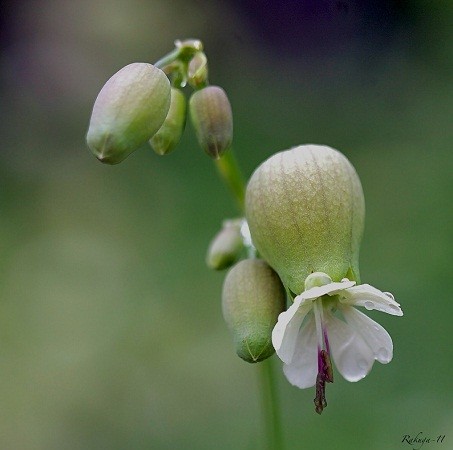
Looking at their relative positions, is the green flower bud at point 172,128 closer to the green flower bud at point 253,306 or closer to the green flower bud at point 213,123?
the green flower bud at point 213,123

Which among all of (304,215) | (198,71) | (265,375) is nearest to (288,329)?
(304,215)

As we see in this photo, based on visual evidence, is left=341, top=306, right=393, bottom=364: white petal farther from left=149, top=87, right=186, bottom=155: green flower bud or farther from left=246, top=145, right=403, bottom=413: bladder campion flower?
left=149, top=87, right=186, bottom=155: green flower bud

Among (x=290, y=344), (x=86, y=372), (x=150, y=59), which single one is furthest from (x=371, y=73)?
(x=290, y=344)

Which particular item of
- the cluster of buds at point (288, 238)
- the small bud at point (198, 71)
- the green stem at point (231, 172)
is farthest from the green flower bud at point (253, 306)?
the small bud at point (198, 71)

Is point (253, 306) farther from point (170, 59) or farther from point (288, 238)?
point (170, 59)

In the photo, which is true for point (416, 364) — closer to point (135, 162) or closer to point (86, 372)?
point (86, 372)

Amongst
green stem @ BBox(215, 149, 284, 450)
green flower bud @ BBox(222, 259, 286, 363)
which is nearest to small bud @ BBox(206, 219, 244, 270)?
green stem @ BBox(215, 149, 284, 450)
